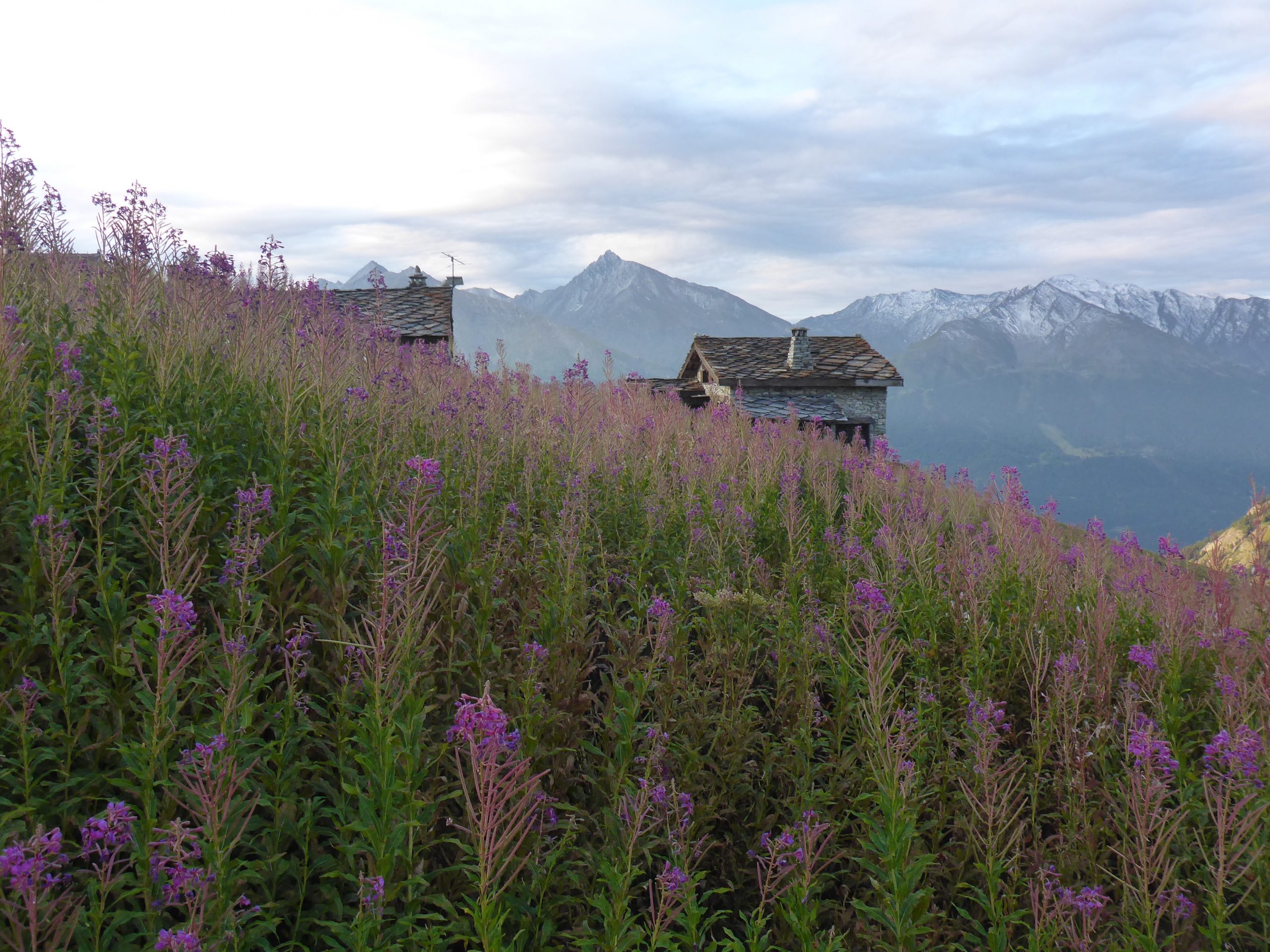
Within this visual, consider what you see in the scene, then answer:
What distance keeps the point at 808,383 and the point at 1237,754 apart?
24.8 meters

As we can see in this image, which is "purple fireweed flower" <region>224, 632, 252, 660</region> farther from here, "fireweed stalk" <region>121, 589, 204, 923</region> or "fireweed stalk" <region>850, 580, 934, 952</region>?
"fireweed stalk" <region>850, 580, 934, 952</region>

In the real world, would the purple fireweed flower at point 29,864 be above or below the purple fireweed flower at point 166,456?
below

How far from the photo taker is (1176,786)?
427 centimetres

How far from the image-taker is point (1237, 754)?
11.8ft

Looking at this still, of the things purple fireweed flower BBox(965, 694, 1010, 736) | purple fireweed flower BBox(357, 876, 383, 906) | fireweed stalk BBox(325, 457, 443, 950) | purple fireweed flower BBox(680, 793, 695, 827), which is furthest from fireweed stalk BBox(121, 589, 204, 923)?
purple fireweed flower BBox(965, 694, 1010, 736)

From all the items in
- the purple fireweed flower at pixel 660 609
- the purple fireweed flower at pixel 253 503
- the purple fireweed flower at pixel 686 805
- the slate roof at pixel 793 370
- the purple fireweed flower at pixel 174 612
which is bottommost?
the purple fireweed flower at pixel 686 805

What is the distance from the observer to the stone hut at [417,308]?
63.4 feet

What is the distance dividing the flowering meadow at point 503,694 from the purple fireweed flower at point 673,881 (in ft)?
0.04

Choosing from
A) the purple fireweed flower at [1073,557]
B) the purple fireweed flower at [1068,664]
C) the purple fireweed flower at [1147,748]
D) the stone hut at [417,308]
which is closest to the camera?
the purple fireweed flower at [1147,748]

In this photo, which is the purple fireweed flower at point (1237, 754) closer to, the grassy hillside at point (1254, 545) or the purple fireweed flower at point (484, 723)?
the grassy hillside at point (1254, 545)

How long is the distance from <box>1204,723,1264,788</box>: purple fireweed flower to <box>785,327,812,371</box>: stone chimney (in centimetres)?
2512

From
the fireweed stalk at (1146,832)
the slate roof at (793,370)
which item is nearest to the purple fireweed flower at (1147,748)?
the fireweed stalk at (1146,832)

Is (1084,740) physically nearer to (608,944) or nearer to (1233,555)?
(608,944)

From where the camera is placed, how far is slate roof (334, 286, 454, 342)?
1944 centimetres
